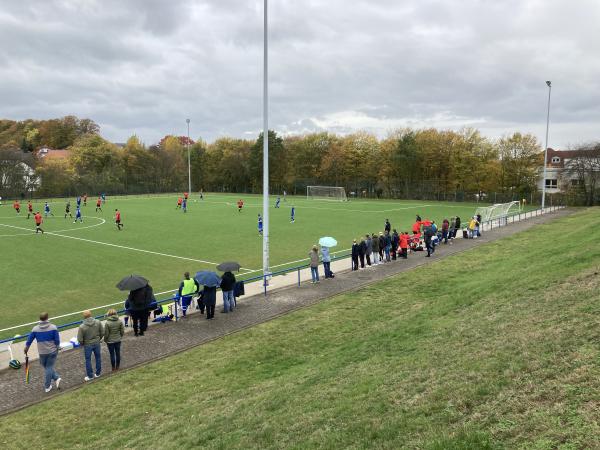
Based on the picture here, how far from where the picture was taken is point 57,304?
15883 millimetres

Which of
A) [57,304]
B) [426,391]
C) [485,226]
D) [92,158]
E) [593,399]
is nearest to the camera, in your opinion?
[593,399]

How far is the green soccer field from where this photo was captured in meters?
17.0

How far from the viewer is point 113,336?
34.0 feet

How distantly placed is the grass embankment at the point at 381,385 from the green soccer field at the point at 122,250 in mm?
6367

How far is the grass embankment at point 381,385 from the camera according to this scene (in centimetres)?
562

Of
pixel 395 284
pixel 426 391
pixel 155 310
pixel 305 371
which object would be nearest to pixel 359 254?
pixel 395 284

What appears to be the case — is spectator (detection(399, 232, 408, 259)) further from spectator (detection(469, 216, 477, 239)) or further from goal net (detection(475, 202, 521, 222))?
goal net (detection(475, 202, 521, 222))

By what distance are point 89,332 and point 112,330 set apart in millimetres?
512

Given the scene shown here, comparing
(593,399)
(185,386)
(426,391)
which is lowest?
(185,386)

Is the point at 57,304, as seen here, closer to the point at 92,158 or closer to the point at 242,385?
the point at 242,385

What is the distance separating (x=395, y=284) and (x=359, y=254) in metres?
3.31

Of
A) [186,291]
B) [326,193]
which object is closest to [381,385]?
[186,291]

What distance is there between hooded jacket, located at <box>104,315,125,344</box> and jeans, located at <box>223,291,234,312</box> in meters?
4.51

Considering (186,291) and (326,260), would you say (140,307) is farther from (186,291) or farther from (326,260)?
(326,260)
